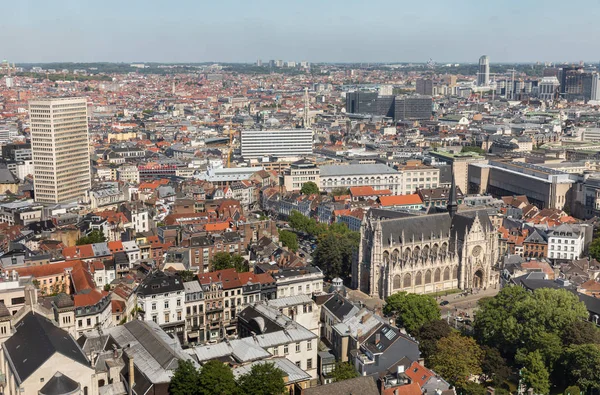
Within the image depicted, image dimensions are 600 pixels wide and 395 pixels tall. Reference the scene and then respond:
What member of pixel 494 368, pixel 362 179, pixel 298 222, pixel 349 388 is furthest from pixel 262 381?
pixel 362 179

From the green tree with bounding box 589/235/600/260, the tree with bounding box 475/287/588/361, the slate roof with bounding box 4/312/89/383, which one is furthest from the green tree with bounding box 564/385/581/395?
the green tree with bounding box 589/235/600/260

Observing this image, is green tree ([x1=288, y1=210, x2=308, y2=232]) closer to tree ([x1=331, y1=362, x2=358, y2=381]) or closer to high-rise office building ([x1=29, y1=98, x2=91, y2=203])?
high-rise office building ([x1=29, y1=98, x2=91, y2=203])

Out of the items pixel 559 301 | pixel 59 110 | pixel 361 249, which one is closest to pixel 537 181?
pixel 361 249

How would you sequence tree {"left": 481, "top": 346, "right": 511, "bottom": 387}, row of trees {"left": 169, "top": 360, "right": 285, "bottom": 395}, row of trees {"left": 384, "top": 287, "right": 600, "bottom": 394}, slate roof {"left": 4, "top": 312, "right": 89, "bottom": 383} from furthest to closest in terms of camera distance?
tree {"left": 481, "top": 346, "right": 511, "bottom": 387}
row of trees {"left": 384, "top": 287, "right": 600, "bottom": 394}
row of trees {"left": 169, "top": 360, "right": 285, "bottom": 395}
slate roof {"left": 4, "top": 312, "right": 89, "bottom": 383}

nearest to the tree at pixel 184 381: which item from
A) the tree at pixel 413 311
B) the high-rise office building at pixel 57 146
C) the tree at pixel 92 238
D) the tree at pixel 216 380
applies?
the tree at pixel 216 380

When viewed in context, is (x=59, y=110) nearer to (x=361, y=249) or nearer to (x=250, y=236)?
(x=250, y=236)

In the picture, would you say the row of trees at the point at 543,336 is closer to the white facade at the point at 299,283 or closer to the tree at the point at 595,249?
the white facade at the point at 299,283

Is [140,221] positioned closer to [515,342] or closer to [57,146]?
[57,146]
